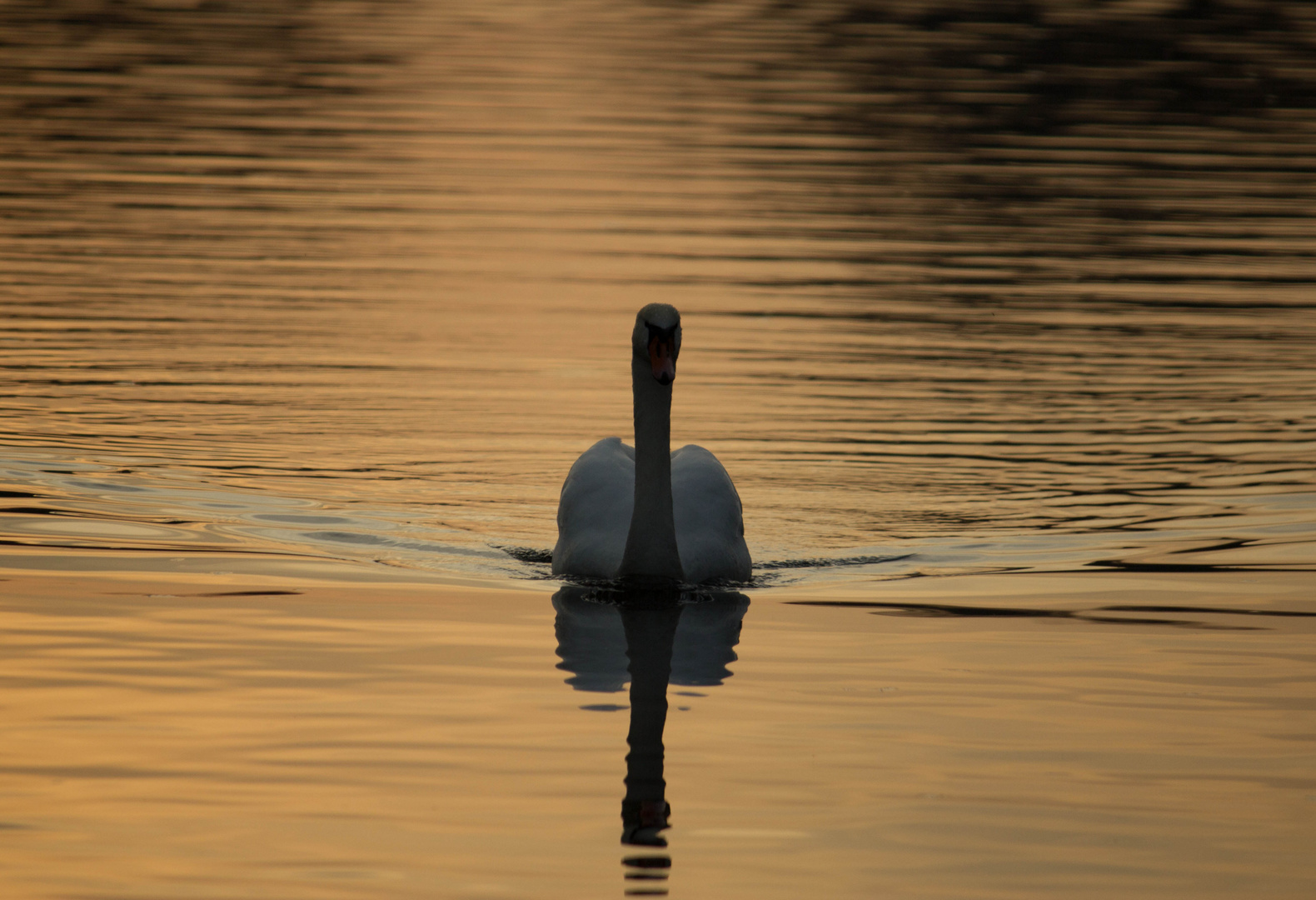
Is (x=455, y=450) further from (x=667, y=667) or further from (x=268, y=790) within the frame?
(x=268, y=790)

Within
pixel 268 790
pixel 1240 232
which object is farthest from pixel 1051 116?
pixel 268 790

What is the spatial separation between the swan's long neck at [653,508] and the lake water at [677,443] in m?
0.35

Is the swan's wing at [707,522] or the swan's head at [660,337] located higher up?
the swan's head at [660,337]

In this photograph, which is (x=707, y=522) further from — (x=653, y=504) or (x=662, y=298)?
(x=662, y=298)

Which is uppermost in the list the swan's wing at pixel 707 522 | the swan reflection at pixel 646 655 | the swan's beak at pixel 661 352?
the swan's beak at pixel 661 352

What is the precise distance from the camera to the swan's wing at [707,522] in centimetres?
1155

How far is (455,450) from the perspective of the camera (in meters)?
15.2

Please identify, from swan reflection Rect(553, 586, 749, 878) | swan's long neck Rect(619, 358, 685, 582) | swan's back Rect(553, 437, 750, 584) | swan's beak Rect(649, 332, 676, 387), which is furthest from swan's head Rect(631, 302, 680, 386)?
swan reflection Rect(553, 586, 749, 878)

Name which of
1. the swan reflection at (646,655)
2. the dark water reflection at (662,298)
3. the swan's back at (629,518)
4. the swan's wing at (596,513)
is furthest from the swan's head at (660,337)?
the dark water reflection at (662,298)

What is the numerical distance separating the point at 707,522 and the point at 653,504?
0.68 metres

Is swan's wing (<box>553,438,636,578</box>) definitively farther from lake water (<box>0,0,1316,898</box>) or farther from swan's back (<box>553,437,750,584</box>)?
lake water (<box>0,0,1316,898</box>)

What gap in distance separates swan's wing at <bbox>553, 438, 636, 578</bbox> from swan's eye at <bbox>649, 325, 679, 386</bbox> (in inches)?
37.6

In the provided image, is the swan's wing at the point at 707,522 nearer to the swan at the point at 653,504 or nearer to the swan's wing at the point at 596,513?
the swan at the point at 653,504

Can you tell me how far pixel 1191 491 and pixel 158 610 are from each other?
23.7ft
